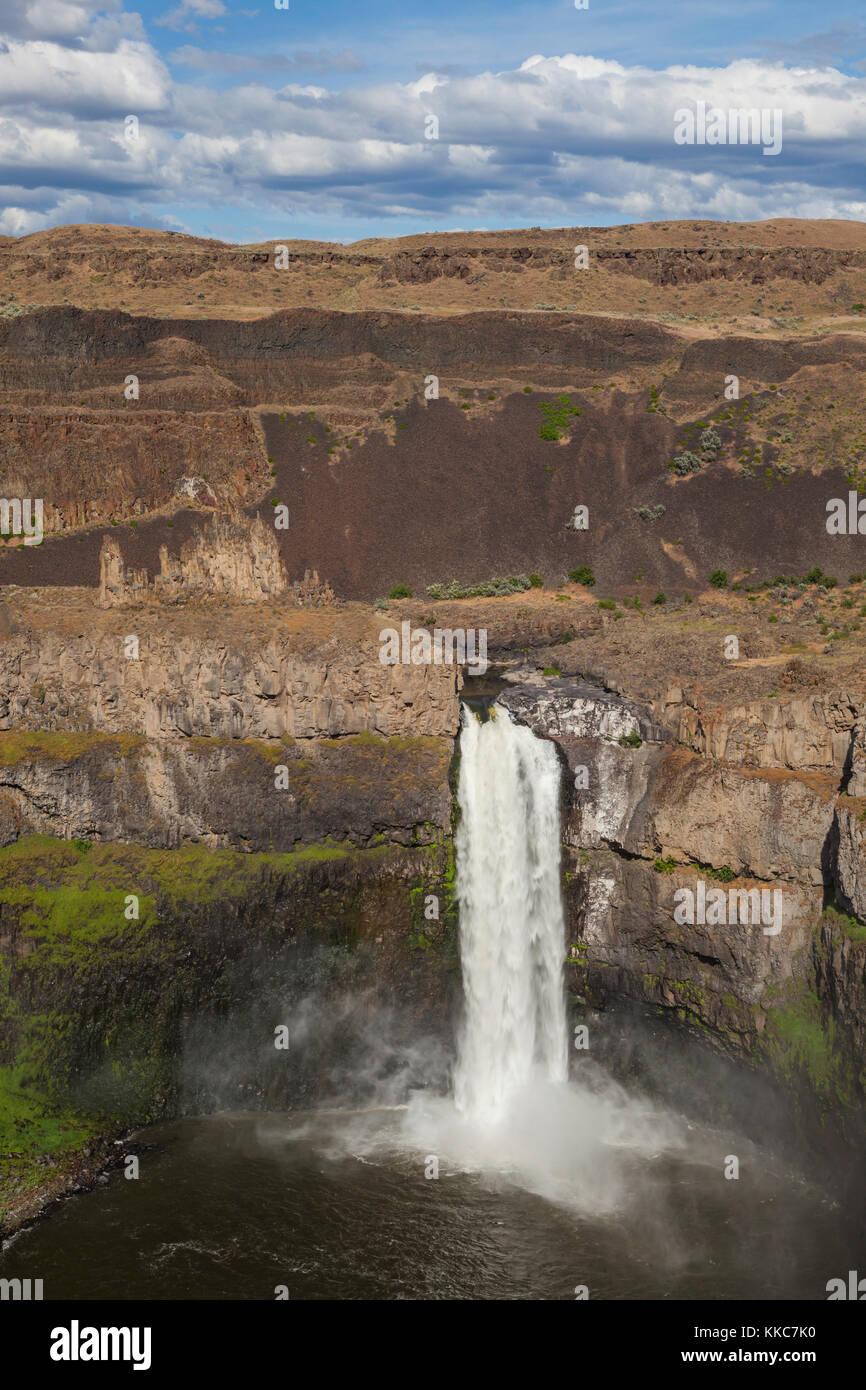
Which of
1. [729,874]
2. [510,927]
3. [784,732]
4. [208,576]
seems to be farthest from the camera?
[208,576]

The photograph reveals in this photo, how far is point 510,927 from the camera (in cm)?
4778

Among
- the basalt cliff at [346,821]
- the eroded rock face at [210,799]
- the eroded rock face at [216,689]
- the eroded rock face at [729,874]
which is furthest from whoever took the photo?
the eroded rock face at [216,689]

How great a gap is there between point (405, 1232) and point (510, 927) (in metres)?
12.5

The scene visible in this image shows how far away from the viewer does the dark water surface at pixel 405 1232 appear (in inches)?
1437

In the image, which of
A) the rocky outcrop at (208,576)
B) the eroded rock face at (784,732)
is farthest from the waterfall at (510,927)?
the rocky outcrop at (208,576)

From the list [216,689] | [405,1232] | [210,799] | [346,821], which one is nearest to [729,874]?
[346,821]

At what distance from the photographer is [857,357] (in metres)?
92.9

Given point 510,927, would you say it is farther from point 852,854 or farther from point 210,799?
point 852,854

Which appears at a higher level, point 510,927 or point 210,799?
point 210,799

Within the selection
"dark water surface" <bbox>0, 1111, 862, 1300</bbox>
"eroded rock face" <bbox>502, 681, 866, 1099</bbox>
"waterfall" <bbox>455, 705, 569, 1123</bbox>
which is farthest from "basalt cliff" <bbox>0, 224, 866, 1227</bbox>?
"dark water surface" <bbox>0, 1111, 862, 1300</bbox>

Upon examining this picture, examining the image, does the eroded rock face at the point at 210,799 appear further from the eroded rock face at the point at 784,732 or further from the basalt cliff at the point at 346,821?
the eroded rock face at the point at 784,732

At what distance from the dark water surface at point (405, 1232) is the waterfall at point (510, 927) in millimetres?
5175
